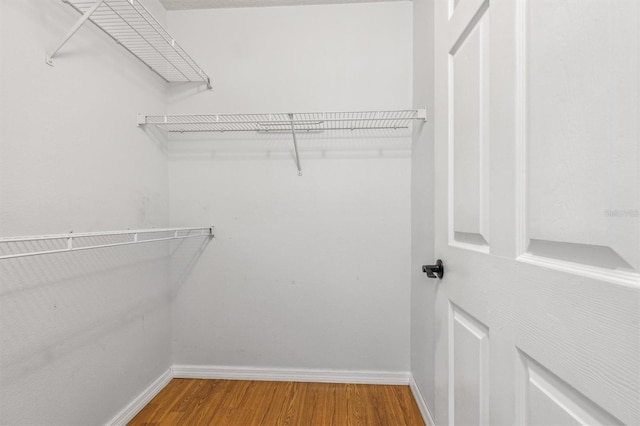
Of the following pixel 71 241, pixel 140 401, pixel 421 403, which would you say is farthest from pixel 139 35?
pixel 421 403

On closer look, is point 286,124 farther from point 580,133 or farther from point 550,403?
point 550,403

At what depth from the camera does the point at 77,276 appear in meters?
1.20

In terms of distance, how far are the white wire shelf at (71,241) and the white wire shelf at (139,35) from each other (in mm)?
704

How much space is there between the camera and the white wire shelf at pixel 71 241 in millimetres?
837

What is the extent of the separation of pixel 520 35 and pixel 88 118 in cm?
161

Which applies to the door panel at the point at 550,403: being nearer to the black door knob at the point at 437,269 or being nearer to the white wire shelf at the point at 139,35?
the black door knob at the point at 437,269

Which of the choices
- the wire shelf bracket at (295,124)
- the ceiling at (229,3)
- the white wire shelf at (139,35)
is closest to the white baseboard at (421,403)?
the wire shelf bracket at (295,124)

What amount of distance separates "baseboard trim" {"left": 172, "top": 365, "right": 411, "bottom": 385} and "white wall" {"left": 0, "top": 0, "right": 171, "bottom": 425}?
28 centimetres

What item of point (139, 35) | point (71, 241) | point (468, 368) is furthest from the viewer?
point (139, 35)

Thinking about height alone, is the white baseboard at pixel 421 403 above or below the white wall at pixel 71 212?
below

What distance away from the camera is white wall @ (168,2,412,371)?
1806 millimetres

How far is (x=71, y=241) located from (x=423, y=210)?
1.53m

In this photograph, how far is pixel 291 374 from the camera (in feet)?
6.00

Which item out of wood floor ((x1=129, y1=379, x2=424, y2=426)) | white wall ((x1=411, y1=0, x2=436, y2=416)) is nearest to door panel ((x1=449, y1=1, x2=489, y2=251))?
white wall ((x1=411, y1=0, x2=436, y2=416))
